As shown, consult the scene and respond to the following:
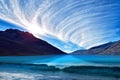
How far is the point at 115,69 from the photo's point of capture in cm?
4316

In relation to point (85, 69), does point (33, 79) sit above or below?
below

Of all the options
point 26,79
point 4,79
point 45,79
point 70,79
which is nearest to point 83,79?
point 70,79

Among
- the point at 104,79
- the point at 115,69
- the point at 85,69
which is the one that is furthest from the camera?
the point at 85,69

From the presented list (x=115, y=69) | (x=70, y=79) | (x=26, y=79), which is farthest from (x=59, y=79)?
(x=115, y=69)

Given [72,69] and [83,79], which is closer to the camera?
[83,79]

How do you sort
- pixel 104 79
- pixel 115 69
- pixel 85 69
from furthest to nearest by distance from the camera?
pixel 85 69, pixel 115 69, pixel 104 79

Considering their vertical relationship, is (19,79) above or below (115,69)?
below

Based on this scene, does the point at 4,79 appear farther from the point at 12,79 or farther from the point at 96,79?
the point at 96,79

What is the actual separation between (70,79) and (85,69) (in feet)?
50.8

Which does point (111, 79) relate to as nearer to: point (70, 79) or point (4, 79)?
point (70, 79)

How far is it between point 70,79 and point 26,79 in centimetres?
514

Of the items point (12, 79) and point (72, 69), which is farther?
point (72, 69)

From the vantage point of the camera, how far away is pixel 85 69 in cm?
4653

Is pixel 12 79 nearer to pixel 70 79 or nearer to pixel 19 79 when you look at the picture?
pixel 19 79
